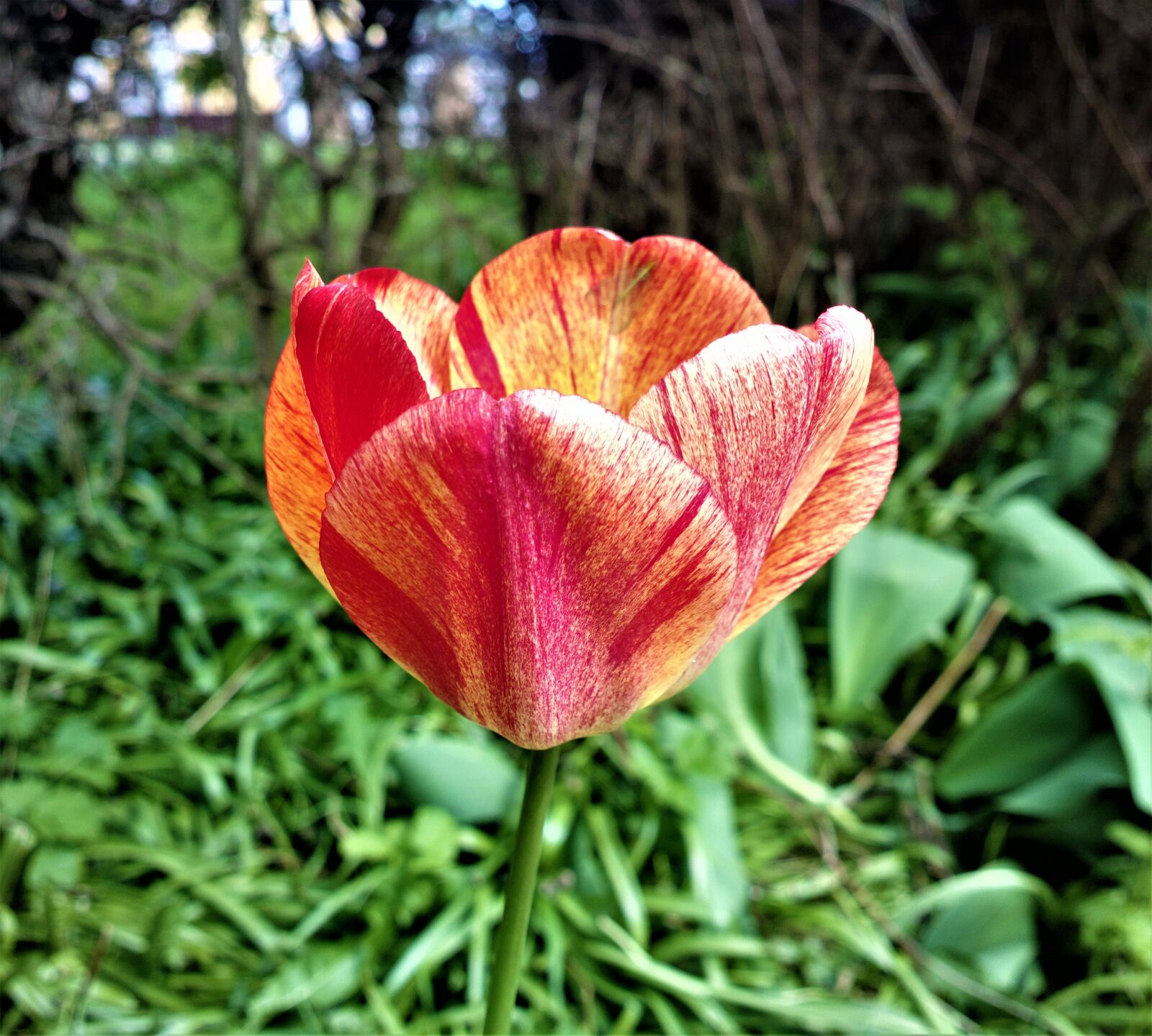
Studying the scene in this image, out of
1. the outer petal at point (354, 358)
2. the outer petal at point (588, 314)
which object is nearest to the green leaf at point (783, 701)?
the outer petal at point (588, 314)

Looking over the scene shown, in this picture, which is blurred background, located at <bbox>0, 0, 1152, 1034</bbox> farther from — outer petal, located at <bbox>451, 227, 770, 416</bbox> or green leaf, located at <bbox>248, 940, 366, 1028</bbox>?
outer petal, located at <bbox>451, 227, 770, 416</bbox>

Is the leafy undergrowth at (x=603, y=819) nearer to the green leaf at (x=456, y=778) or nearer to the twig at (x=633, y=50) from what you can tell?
the green leaf at (x=456, y=778)

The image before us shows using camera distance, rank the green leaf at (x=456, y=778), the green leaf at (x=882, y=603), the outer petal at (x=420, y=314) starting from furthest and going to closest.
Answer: the green leaf at (x=882, y=603) → the green leaf at (x=456, y=778) → the outer petal at (x=420, y=314)

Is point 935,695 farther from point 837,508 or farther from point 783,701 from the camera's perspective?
point 837,508

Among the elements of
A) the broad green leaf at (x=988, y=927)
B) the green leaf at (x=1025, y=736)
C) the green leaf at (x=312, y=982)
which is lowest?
the green leaf at (x=312, y=982)

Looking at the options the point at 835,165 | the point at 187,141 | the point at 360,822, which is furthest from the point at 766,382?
the point at 835,165

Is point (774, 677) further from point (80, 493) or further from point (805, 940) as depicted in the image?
point (80, 493)

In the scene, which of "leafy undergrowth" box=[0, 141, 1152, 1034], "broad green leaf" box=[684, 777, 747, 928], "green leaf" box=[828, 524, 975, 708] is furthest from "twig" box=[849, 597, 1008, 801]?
"broad green leaf" box=[684, 777, 747, 928]

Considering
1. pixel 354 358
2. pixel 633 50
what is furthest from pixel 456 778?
pixel 633 50
